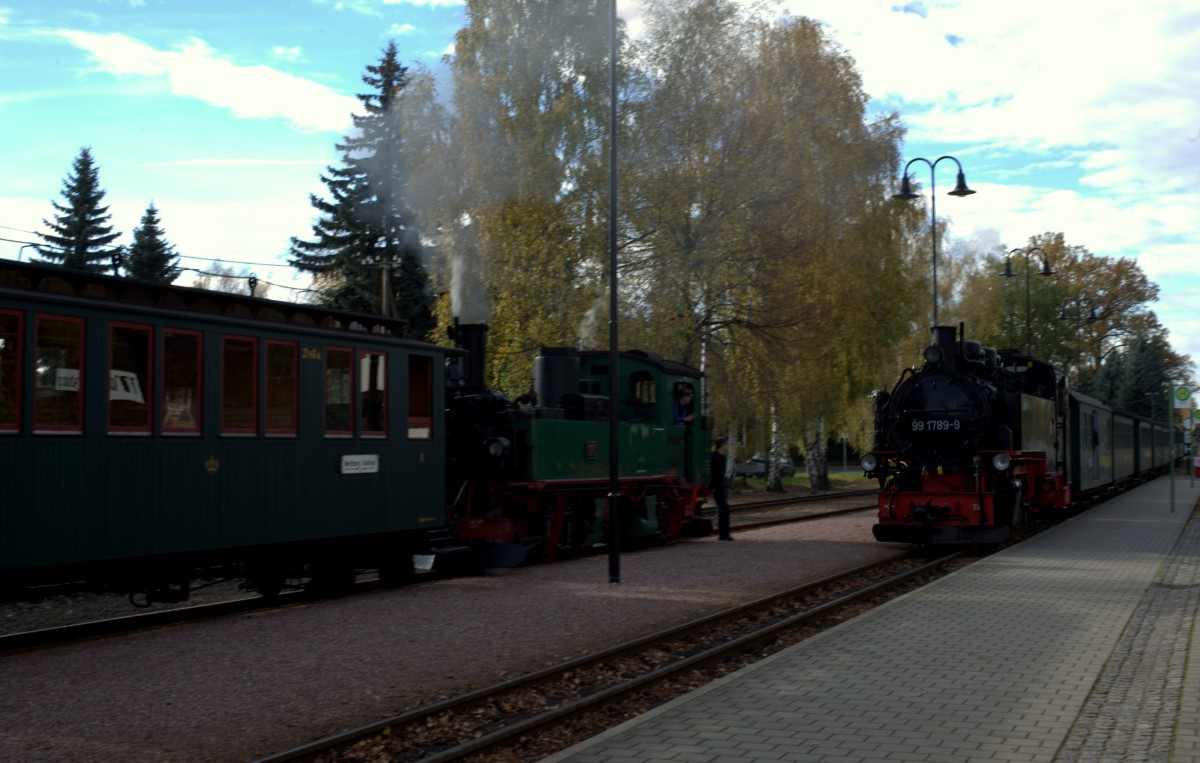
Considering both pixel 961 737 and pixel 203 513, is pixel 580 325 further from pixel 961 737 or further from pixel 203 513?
pixel 961 737

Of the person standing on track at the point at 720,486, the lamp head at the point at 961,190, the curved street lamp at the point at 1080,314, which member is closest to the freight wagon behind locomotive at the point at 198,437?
the person standing on track at the point at 720,486

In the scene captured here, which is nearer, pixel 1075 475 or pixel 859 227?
pixel 1075 475

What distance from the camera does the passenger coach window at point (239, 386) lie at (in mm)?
10250

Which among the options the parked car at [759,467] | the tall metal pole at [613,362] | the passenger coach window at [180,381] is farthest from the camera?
the parked car at [759,467]

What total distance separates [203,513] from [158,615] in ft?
3.87

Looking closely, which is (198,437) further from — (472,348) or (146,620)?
(472,348)

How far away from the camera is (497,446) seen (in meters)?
14.2

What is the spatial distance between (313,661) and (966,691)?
185 inches

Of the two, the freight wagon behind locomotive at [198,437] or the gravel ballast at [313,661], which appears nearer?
the gravel ballast at [313,661]

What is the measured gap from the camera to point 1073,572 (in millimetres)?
13812

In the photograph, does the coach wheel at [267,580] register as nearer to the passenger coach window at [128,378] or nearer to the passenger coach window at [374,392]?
the passenger coach window at [374,392]

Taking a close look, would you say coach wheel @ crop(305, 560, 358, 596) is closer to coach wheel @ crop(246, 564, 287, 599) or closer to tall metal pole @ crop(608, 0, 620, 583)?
coach wheel @ crop(246, 564, 287, 599)

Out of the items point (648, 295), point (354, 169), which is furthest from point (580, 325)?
point (354, 169)

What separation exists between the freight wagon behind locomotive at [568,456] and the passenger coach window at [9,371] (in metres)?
6.31
